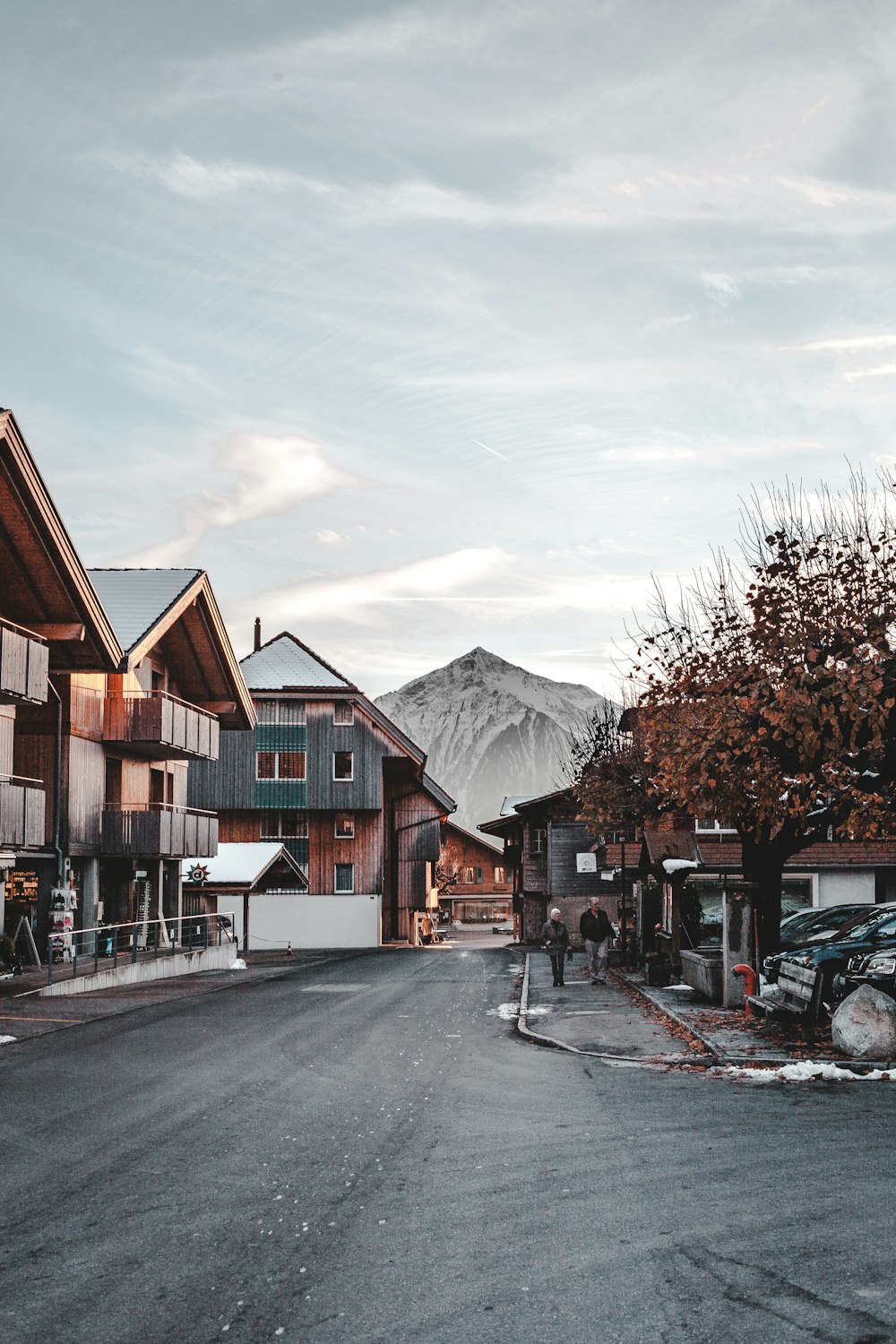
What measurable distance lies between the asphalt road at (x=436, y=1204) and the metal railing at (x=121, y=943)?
14.5 metres

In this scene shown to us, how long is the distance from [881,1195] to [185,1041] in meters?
11.7

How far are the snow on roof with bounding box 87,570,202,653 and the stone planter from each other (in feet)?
60.5

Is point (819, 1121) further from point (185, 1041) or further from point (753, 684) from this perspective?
point (185, 1041)

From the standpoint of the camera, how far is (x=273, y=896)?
6412cm

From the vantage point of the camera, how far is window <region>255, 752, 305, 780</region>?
2532 inches

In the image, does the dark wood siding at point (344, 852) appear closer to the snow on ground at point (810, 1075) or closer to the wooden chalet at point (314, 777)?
the wooden chalet at point (314, 777)

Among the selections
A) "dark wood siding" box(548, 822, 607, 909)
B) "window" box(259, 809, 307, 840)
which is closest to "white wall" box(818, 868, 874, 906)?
"dark wood siding" box(548, 822, 607, 909)

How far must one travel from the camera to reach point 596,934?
1170 inches

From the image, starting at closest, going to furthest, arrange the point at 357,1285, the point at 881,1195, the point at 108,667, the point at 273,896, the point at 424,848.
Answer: the point at 357,1285
the point at 881,1195
the point at 108,667
the point at 273,896
the point at 424,848

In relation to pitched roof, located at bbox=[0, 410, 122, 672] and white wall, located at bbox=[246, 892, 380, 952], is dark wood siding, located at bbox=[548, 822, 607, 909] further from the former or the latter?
pitched roof, located at bbox=[0, 410, 122, 672]

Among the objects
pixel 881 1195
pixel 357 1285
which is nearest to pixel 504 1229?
pixel 357 1285

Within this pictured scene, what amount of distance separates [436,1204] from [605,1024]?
1240cm

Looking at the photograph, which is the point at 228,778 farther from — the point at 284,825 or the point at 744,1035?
the point at 744,1035

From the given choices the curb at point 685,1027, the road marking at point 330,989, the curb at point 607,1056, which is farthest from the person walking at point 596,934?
the curb at point 607,1056
